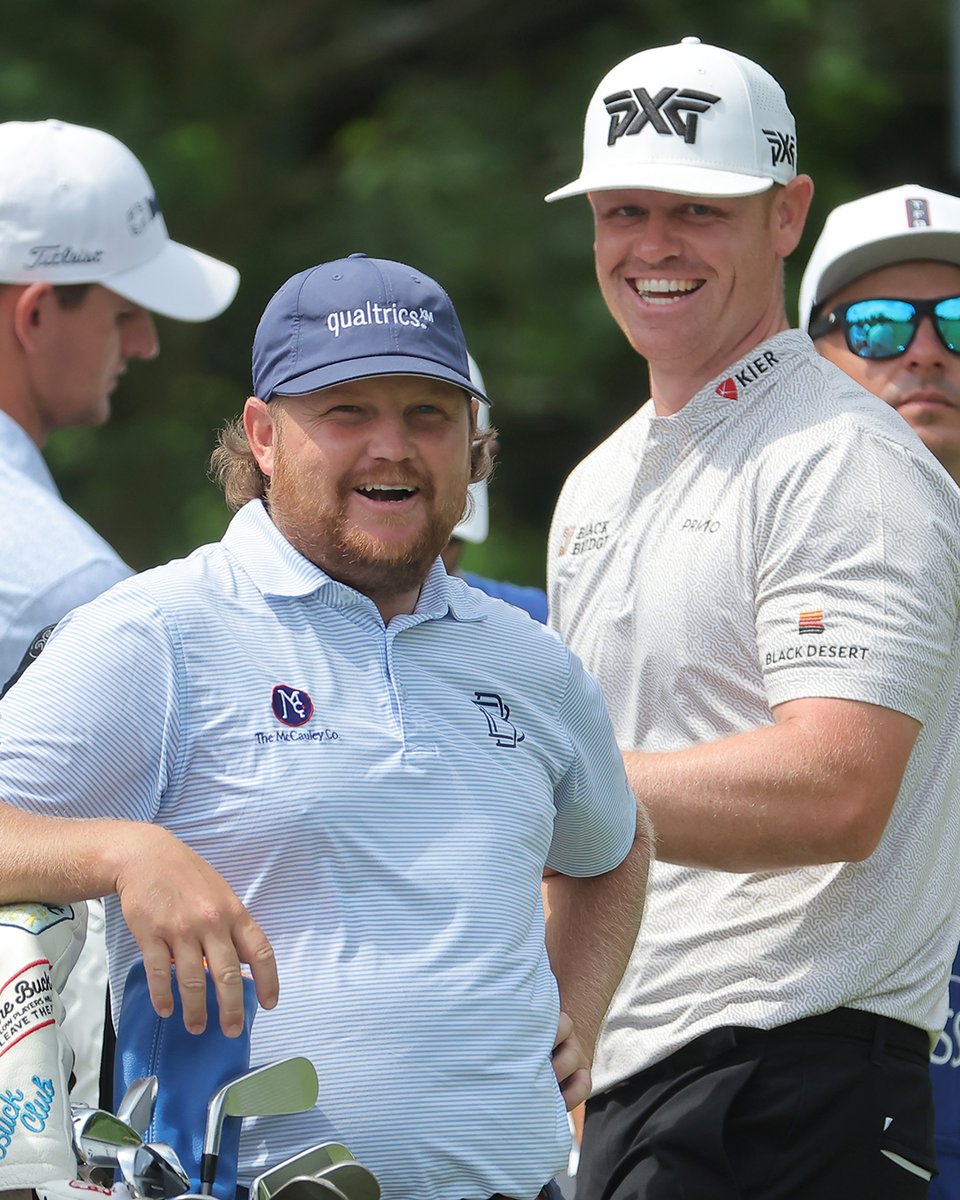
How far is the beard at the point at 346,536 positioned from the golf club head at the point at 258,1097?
66 cm

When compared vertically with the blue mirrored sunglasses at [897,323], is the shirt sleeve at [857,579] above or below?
below

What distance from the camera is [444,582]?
8.70ft

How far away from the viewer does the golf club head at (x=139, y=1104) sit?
81.7 inches

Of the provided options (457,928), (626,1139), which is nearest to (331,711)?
(457,928)

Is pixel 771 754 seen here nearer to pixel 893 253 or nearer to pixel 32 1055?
pixel 32 1055

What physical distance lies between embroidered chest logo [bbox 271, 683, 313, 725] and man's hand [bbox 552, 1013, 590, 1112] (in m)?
0.55

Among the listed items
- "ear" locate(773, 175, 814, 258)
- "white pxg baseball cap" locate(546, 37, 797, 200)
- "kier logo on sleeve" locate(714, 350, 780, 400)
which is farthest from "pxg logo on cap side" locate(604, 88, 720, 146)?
"kier logo on sleeve" locate(714, 350, 780, 400)

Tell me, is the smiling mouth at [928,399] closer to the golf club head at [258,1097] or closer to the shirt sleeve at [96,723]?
the shirt sleeve at [96,723]

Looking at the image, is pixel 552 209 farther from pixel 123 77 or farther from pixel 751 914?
pixel 751 914

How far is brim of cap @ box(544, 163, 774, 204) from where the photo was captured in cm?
327

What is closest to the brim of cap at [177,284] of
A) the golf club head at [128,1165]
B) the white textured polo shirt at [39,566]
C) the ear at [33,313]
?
the ear at [33,313]

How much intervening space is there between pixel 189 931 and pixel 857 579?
131cm

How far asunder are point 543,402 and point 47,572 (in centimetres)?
737

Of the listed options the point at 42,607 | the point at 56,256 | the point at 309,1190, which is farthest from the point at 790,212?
the point at 309,1190
